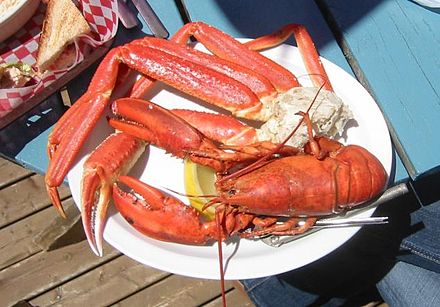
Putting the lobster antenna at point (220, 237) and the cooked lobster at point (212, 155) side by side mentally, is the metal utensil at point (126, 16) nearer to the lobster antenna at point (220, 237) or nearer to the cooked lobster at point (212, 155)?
the cooked lobster at point (212, 155)

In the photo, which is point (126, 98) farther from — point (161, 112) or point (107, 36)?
point (107, 36)

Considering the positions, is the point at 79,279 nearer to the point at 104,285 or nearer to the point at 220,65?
the point at 104,285

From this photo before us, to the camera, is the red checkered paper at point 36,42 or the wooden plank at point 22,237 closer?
the red checkered paper at point 36,42

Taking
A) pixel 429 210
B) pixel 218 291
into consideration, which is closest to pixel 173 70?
pixel 429 210

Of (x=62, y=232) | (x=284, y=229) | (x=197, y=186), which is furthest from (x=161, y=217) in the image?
(x=62, y=232)

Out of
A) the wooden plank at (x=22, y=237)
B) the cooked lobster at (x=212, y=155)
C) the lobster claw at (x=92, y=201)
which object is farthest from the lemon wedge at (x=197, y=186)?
the wooden plank at (x=22, y=237)

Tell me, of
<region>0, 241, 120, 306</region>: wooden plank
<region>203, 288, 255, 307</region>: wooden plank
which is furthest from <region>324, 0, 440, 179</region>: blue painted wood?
<region>0, 241, 120, 306</region>: wooden plank
